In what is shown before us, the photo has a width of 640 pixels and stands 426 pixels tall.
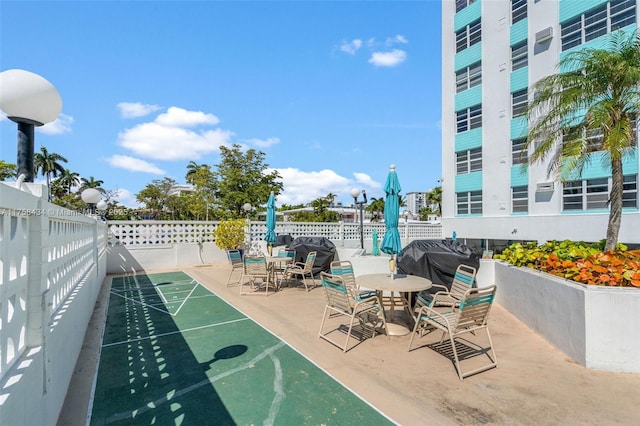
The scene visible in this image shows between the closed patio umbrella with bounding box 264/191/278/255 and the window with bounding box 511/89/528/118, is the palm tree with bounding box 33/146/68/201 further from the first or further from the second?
the window with bounding box 511/89/528/118

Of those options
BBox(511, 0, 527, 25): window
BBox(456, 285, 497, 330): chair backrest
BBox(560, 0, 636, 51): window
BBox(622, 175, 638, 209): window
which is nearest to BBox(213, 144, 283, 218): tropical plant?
BBox(511, 0, 527, 25): window

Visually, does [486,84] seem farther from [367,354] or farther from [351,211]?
[351,211]

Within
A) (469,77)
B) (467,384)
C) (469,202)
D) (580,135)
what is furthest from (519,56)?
(467,384)

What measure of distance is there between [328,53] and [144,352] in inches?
442

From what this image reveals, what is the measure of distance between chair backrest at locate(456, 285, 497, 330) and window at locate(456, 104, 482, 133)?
15.9 metres

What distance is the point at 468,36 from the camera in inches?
691

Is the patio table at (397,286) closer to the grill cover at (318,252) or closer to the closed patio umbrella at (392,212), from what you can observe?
the closed patio umbrella at (392,212)

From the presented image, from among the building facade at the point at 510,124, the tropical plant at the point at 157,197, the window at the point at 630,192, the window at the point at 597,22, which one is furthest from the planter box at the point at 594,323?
the tropical plant at the point at 157,197

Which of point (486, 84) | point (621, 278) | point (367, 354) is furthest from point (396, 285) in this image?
point (486, 84)

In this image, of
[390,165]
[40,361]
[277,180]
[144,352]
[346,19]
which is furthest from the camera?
[277,180]

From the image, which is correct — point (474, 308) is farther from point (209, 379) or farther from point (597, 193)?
point (597, 193)

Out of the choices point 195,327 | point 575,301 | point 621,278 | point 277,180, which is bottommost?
point 195,327

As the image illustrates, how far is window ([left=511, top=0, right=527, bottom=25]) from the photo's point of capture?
15.2 meters

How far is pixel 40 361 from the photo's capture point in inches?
81.9
